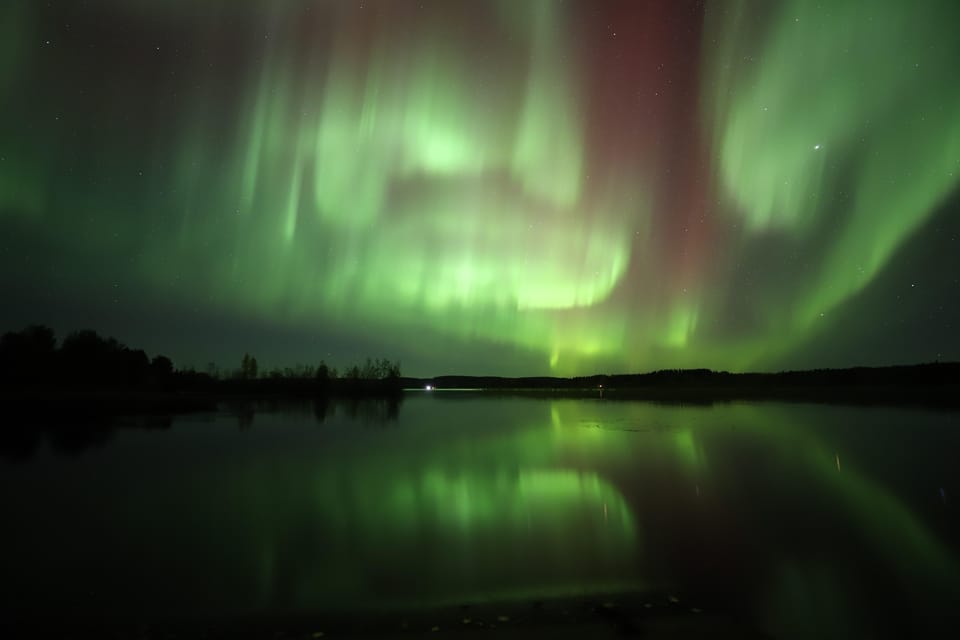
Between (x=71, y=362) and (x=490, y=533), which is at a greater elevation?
(x=71, y=362)

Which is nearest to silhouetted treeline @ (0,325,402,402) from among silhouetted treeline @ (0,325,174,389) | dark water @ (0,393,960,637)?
silhouetted treeline @ (0,325,174,389)

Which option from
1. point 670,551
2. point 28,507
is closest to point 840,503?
point 670,551

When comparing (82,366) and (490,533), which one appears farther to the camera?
(82,366)

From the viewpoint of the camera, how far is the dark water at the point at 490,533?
8.98m

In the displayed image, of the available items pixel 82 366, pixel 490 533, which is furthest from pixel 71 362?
pixel 490 533

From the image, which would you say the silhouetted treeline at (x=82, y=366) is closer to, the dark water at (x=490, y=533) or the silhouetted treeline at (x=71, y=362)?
the silhouetted treeline at (x=71, y=362)

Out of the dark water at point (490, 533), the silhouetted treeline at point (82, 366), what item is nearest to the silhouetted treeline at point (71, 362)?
the silhouetted treeline at point (82, 366)

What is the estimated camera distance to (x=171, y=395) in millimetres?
92750

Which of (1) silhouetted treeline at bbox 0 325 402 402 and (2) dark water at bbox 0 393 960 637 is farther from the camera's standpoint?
(1) silhouetted treeline at bbox 0 325 402 402

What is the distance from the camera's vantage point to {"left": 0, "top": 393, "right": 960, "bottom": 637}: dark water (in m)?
8.98

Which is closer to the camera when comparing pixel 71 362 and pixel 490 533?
pixel 490 533

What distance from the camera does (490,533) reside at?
42.6 ft

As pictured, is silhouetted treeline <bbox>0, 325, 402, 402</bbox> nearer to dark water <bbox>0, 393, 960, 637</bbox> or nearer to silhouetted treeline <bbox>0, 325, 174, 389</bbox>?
silhouetted treeline <bbox>0, 325, 174, 389</bbox>

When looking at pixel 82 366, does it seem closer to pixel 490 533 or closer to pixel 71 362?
pixel 71 362
